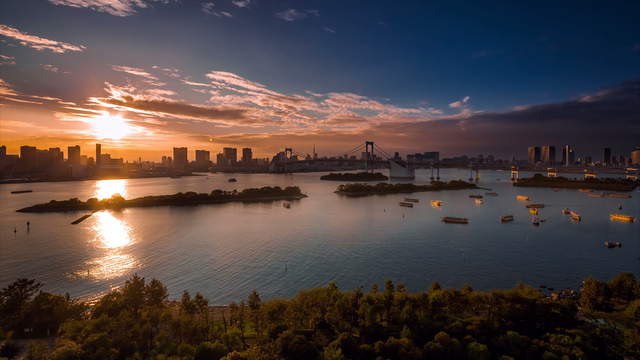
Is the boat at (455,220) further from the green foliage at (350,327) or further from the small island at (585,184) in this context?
the small island at (585,184)

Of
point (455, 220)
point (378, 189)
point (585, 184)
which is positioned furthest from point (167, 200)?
point (585, 184)

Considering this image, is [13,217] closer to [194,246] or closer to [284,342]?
[194,246]

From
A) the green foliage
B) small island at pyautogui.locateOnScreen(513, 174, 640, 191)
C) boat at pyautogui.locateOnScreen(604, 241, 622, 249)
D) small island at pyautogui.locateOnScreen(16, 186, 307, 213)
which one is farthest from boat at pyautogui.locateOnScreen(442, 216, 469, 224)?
small island at pyautogui.locateOnScreen(513, 174, 640, 191)

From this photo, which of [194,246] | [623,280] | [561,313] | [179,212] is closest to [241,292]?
[194,246]

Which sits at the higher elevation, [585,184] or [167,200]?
[585,184]

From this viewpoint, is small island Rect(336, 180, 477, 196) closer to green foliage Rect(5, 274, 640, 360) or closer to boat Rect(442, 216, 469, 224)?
boat Rect(442, 216, 469, 224)

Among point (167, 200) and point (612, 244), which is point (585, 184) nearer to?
point (612, 244)

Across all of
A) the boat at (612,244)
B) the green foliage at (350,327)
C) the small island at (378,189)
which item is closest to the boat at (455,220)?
the boat at (612,244)

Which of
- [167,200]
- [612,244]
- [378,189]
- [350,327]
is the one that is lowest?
[612,244]
